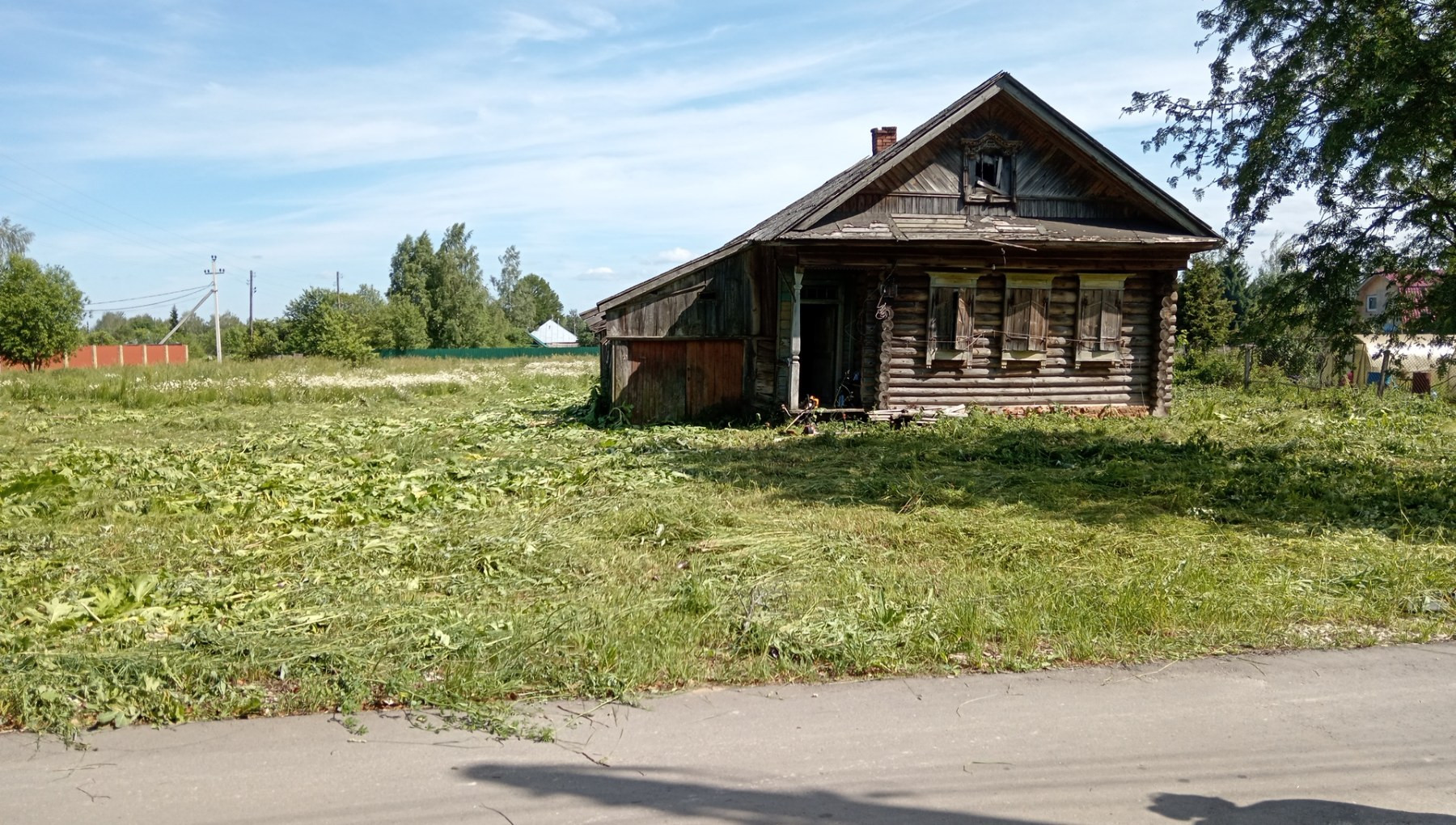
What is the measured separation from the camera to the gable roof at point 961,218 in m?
17.0

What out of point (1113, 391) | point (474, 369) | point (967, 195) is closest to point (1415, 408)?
point (1113, 391)

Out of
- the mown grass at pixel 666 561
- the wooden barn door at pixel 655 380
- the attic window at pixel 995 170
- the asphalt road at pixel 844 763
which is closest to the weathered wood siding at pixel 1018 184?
the attic window at pixel 995 170

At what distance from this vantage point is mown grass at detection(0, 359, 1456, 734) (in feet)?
18.7

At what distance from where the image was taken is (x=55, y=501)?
10266mm

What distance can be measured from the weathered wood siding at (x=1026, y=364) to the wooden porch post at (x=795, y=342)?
1687 millimetres

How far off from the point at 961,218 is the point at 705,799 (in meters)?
15.5

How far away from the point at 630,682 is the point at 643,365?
13.5 metres

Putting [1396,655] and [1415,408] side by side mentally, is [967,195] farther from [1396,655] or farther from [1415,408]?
[1396,655]

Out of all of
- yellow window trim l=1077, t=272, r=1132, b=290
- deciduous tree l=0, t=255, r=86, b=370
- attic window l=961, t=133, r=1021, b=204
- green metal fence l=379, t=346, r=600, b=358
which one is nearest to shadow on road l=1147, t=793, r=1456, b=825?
attic window l=961, t=133, r=1021, b=204

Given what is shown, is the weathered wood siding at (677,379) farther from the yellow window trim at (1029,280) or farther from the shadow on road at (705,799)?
the shadow on road at (705,799)

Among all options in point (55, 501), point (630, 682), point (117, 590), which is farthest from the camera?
point (55, 501)

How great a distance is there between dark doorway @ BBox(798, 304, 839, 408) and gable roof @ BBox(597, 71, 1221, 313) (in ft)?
8.03

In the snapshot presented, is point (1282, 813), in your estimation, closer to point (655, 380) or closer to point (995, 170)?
point (655, 380)

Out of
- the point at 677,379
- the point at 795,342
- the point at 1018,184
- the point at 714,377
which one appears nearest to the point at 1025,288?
the point at 1018,184
